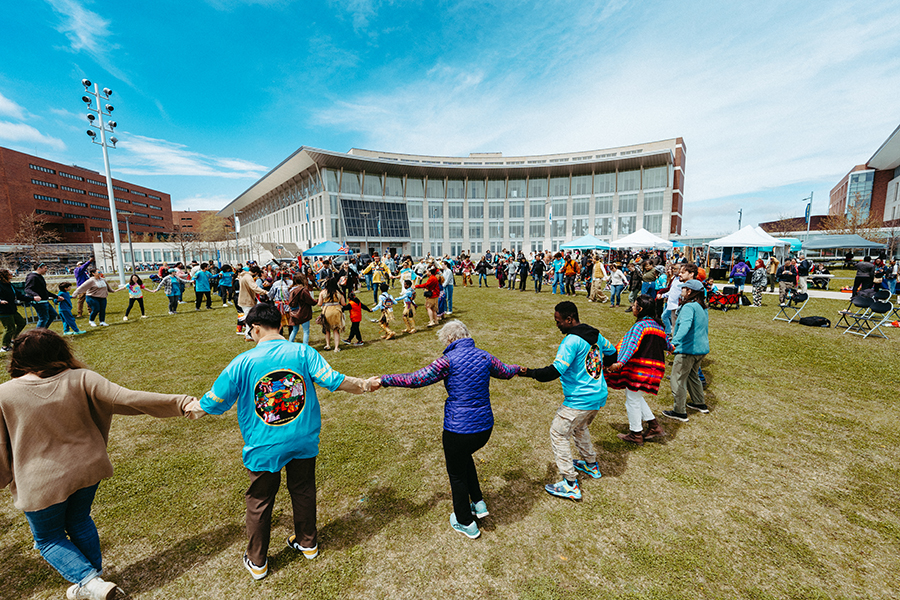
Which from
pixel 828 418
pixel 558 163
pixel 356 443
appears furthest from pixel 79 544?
pixel 558 163

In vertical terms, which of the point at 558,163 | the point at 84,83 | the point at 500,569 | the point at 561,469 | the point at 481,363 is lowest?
the point at 500,569

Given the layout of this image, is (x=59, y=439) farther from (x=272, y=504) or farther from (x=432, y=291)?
(x=432, y=291)

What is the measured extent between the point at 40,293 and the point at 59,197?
8745 cm

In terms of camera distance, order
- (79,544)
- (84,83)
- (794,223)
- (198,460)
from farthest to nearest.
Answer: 1. (794,223)
2. (84,83)
3. (198,460)
4. (79,544)

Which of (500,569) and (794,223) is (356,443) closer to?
(500,569)

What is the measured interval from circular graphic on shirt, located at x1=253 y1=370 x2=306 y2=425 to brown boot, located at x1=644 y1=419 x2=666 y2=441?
14.0 feet

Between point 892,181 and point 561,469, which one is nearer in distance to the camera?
point 561,469

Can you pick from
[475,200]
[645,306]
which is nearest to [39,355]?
[645,306]

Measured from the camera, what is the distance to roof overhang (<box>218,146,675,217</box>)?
4872 centimetres

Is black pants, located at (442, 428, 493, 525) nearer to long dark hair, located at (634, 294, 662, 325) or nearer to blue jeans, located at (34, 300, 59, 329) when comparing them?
long dark hair, located at (634, 294, 662, 325)

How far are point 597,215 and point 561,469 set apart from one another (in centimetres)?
5794

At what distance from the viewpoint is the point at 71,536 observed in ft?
7.72

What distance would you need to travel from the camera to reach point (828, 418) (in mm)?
4992

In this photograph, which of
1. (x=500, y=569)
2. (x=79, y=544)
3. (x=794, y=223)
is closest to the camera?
(x=79, y=544)
